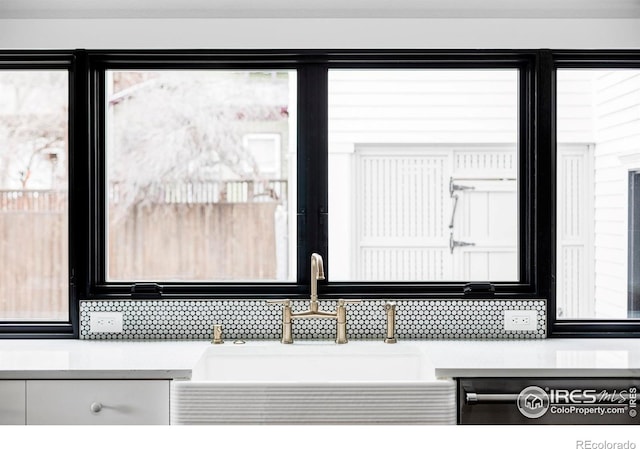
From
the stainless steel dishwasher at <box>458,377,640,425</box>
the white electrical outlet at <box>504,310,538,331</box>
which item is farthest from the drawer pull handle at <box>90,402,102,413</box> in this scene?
the white electrical outlet at <box>504,310,538,331</box>

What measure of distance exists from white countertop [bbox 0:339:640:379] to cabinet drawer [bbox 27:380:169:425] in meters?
0.03

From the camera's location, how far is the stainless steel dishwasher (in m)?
2.17

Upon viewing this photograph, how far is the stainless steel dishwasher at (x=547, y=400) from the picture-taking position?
2.17m

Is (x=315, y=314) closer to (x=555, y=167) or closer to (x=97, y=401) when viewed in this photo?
(x=97, y=401)

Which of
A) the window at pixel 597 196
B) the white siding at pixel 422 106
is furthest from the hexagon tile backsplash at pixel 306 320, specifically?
the white siding at pixel 422 106

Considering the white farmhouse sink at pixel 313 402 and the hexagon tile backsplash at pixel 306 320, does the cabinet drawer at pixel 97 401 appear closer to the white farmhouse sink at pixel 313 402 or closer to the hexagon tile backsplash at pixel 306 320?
the white farmhouse sink at pixel 313 402

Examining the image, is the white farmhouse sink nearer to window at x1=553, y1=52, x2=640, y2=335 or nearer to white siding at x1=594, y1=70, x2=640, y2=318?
window at x1=553, y1=52, x2=640, y2=335

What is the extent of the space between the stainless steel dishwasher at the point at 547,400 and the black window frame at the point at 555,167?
0.61 metres

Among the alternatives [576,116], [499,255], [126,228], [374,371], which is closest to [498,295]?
[499,255]

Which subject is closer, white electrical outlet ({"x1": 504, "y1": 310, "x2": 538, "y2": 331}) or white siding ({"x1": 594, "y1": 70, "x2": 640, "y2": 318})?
white electrical outlet ({"x1": 504, "y1": 310, "x2": 538, "y2": 331})

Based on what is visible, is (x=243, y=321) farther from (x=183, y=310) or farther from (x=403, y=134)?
(x=403, y=134)

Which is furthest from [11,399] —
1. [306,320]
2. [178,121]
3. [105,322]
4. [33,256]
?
[178,121]

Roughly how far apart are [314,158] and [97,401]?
4.36 ft
